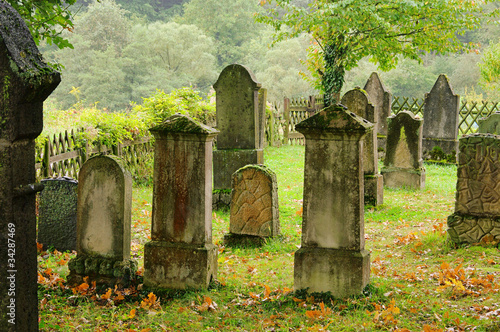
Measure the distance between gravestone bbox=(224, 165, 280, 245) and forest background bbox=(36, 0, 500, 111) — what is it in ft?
73.1

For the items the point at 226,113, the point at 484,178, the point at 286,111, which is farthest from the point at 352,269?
the point at 286,111

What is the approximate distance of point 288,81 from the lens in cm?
3397

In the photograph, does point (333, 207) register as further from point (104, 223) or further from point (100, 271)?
point (100, 271)

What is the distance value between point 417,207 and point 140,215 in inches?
222

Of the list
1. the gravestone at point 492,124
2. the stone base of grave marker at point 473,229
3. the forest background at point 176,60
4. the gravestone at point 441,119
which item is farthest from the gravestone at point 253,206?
the forest background at point 176,60

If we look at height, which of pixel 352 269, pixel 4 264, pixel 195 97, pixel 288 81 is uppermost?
pixel 288 81

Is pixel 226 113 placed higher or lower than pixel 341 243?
higher

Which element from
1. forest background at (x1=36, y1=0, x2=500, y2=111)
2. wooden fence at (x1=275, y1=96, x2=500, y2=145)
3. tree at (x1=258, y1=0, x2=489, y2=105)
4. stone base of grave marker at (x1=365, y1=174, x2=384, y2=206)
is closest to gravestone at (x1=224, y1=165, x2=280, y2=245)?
stone base of grave marker at (x1=365, y1=174, x2=384, y2=206)

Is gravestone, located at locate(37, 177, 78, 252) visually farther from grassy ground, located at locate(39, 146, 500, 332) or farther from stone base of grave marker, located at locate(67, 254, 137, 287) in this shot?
stone base of grave marker, located at locate(67, 254, 137, 287)

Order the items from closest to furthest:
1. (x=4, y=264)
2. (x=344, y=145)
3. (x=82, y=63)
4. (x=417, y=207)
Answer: (x=4, y=264), (x=344, y=145), (x=417, y=207), (x=82, y=63)

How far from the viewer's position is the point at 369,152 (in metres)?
9.64

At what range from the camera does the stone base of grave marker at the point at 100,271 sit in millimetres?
5211

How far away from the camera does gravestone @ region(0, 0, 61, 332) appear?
2330 mm

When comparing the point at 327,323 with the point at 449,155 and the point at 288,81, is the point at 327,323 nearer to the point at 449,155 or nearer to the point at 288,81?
the point at 449,155
